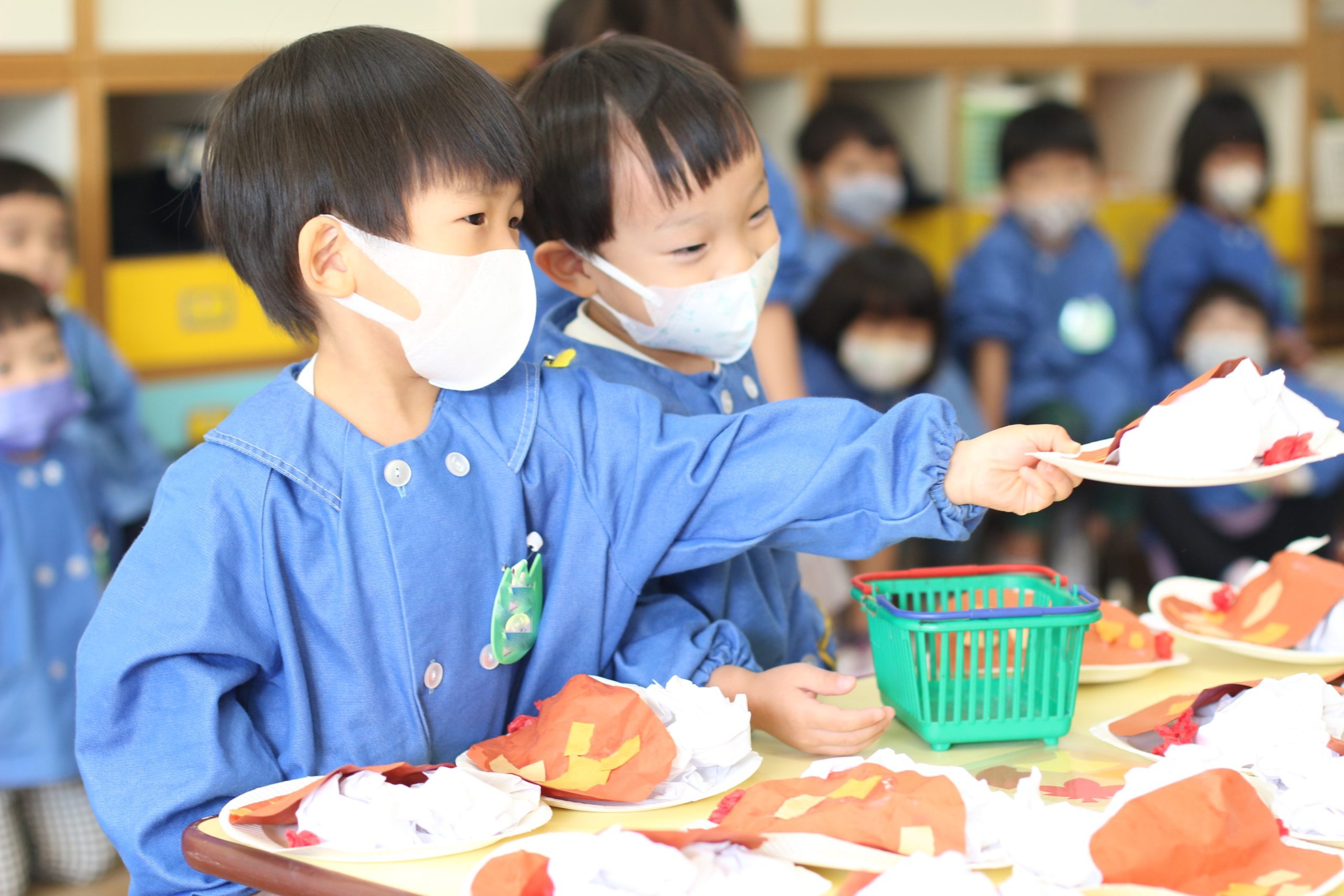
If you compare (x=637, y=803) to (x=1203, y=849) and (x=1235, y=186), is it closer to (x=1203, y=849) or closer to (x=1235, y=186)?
(x=1203, y=849)

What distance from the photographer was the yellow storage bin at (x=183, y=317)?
112 inches

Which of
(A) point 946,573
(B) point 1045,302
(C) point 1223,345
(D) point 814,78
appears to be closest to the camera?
(A) point 946,573

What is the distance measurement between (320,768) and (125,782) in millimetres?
149

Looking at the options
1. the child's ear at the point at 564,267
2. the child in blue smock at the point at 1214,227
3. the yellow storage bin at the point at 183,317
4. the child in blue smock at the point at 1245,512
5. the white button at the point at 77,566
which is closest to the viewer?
the child's ear at the point at 564,267

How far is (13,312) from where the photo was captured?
7.74 feet

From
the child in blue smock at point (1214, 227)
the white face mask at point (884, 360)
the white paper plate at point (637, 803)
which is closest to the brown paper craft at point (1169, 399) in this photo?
the white paper plate at point (637, 803)

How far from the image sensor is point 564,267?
4.80 feet

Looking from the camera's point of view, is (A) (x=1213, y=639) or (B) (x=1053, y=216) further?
(B) (x=1053, y=216)

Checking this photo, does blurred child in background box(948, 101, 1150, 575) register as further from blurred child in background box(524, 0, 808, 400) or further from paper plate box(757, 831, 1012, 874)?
paper plate box(757, 831, 1012, 874)

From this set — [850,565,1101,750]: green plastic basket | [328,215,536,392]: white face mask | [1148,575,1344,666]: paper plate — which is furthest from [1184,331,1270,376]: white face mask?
[328,215,536,392]: white face mask

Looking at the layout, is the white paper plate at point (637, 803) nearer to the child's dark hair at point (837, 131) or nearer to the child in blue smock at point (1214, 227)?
the child's dark hair at point (837, 131)

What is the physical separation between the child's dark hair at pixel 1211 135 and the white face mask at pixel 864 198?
944 millimetres

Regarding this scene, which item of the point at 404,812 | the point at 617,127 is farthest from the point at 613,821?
the point at 617,127

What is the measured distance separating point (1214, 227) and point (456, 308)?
3.30 metres
